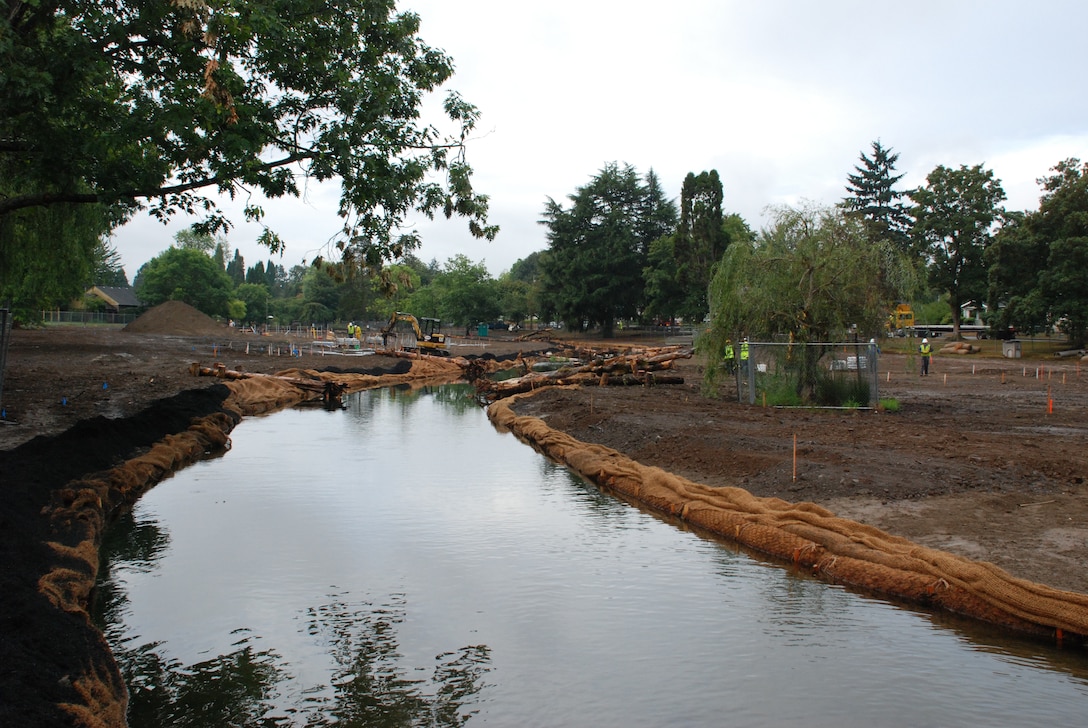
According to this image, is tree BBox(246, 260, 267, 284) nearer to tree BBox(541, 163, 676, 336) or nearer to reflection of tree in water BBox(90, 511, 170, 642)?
tree BBox(541, 163, 676, 336)

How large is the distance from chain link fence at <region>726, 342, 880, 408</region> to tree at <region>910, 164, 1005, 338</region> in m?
43.4

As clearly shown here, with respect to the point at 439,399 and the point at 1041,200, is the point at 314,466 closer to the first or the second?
the point at 439,399

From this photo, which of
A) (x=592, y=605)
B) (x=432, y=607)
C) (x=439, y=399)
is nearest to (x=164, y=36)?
(x=432, y=607)

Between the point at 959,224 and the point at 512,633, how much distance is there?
6060 cm

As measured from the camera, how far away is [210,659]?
24.7 ft

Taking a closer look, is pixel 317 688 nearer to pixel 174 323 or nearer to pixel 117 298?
pixel 174 323

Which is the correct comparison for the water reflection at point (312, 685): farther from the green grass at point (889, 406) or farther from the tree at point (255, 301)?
the tree at point (255, 301)

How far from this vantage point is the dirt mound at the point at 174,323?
73.9 metres

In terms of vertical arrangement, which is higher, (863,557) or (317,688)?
(863,557)

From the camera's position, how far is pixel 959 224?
197 feet

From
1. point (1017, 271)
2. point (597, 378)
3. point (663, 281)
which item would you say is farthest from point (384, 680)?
point (663, 281)

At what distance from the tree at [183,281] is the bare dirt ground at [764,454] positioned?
215ft

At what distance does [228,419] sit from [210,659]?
17190 mm

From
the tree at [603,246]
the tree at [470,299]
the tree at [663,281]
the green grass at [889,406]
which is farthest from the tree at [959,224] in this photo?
the tree at [470,299]
